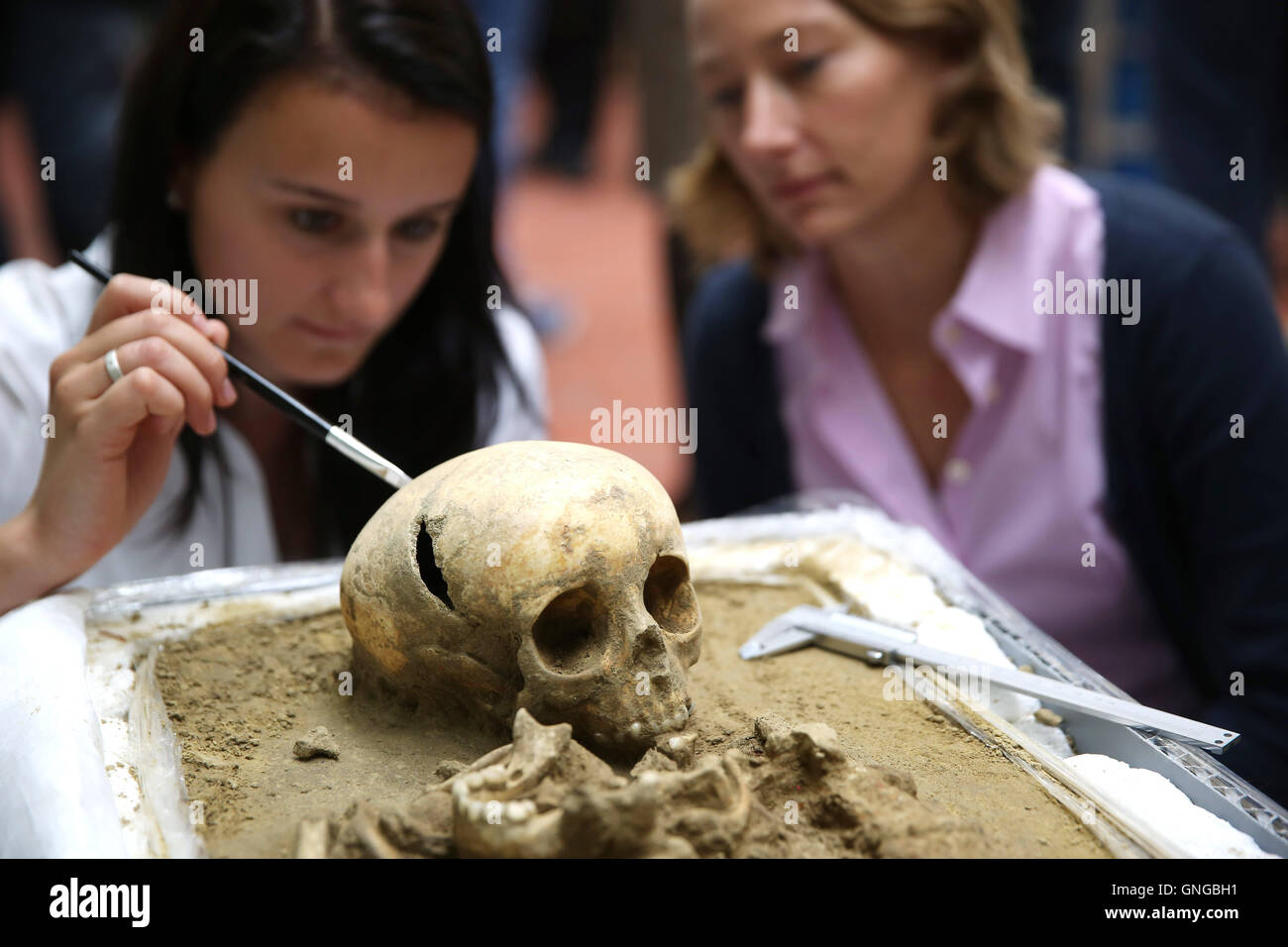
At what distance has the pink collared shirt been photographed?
2.11 m

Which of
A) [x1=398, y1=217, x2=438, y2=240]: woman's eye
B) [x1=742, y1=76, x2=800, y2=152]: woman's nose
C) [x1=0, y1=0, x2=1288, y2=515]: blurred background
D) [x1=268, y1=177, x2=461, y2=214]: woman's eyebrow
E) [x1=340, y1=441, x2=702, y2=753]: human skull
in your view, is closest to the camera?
[x1=340, y1=441, x2=702, y2=753]: human skull

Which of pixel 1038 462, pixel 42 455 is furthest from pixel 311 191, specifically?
pixel 1038 462

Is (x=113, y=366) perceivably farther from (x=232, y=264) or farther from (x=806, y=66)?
(x=806, y=66)

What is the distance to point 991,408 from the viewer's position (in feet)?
7.21

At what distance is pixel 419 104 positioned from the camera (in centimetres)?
170

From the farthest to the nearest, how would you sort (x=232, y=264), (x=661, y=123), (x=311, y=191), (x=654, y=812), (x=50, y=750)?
(x=661, y=123) → (x=232, y=264) → (x=311, y=191) → (x=50, y=750) → (x=654, y=812)

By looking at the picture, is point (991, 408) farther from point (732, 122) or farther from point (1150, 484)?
point (732, 122)

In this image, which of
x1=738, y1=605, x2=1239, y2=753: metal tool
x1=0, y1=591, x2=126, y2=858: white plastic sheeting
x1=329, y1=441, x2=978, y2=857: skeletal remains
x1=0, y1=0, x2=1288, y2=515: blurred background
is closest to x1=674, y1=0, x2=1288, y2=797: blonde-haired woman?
x1=738, y1=605, x2=1239, y2=753: metal tool

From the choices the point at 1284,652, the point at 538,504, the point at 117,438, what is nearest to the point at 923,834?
the point at 538,504

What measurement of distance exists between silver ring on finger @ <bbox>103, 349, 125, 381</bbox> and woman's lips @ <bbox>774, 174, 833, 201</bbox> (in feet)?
4.03

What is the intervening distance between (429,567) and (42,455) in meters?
0.95

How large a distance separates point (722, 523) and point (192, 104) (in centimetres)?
106

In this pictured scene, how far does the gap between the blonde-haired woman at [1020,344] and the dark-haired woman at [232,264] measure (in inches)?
24.5

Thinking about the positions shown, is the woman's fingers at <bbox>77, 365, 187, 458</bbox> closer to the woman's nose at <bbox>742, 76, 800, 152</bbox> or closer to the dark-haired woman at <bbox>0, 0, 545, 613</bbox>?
the dark-haired woman at <bbox>0, 0, 545, 613</bbox>
